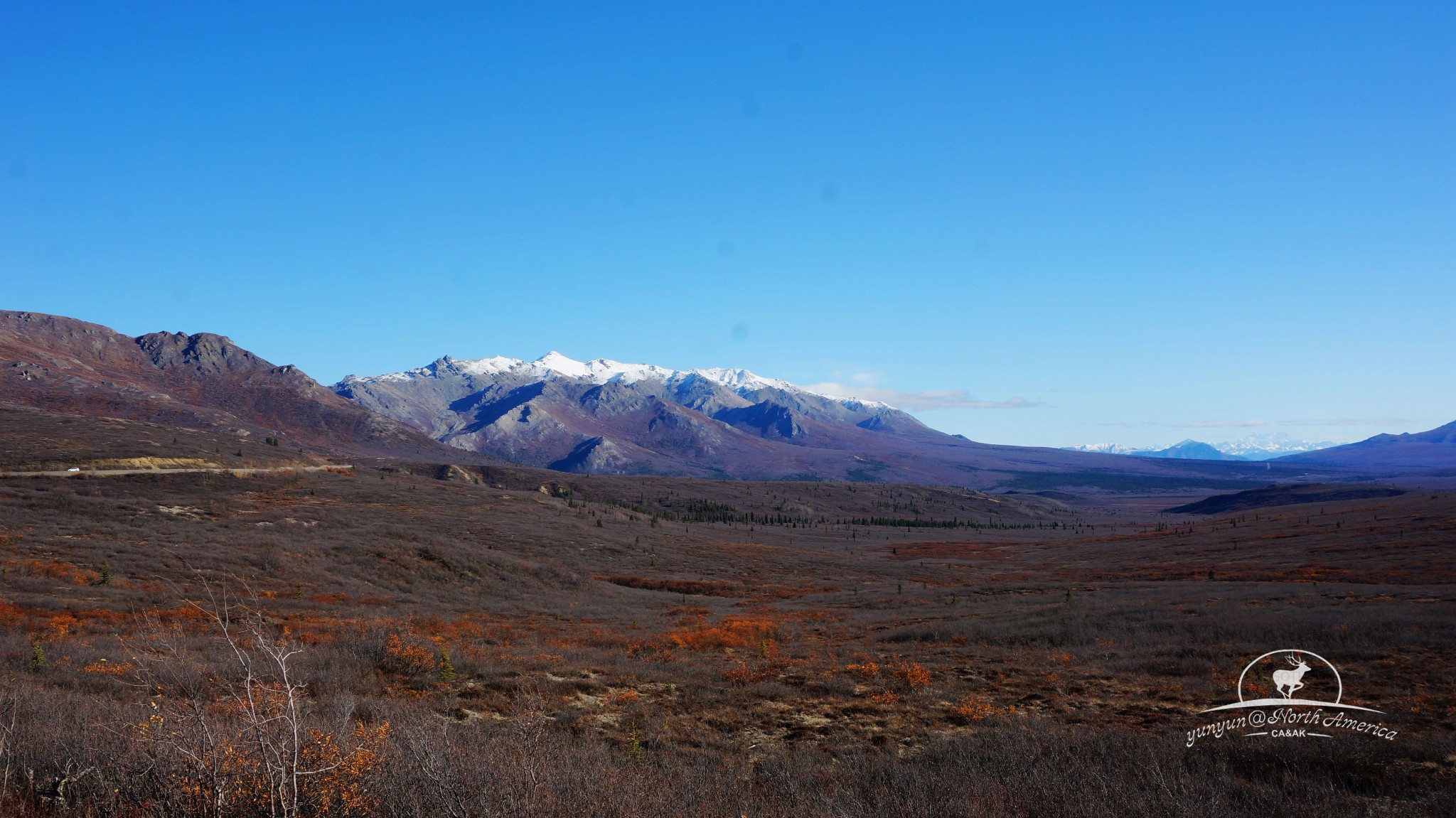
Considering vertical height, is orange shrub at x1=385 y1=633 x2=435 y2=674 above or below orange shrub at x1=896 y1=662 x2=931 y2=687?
above

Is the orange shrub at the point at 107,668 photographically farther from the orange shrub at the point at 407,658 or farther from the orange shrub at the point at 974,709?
the orange shrub at the point at 974,709

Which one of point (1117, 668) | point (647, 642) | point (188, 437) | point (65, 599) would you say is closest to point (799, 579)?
point (647, 642)

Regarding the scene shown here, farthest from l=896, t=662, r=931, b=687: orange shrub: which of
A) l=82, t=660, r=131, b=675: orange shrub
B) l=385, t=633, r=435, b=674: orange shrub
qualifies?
l=82, t=660, r=131, b=675: orange shrub

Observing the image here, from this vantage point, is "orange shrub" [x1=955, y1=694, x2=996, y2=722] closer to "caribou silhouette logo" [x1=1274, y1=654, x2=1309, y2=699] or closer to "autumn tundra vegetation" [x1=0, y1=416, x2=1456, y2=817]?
"autumn tundra vegetation" [x1=0, y1=416, x2=1456, y2=817]

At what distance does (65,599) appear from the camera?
22406mm

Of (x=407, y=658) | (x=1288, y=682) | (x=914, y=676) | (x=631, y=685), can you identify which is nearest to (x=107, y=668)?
(x=407, y=658)

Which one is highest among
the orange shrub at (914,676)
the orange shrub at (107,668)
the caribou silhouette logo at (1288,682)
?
the caribou silhouette logo at (1288,682)

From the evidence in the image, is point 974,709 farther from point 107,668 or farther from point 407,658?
point 107,668

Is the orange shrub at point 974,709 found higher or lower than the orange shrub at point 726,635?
higher

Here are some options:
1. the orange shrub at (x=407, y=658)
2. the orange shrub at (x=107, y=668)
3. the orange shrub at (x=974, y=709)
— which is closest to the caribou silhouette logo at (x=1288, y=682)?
the orange shrub at (x=974, y=709)

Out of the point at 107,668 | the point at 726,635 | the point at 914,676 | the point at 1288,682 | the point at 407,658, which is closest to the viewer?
the point at 107,668

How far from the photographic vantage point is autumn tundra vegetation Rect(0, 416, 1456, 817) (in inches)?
292

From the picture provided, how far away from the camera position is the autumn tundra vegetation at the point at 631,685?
24.3ft

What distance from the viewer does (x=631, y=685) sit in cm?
1548
